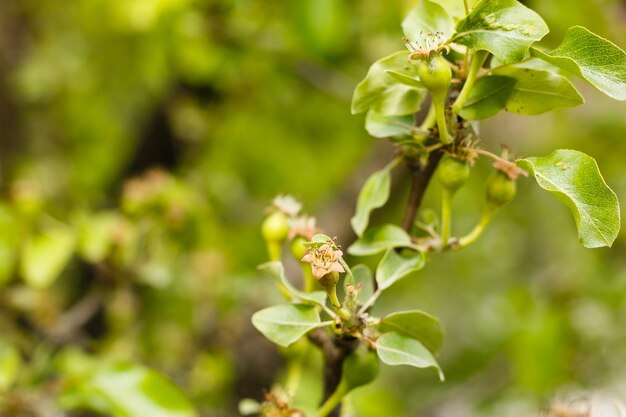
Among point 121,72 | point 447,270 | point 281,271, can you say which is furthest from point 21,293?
point 447,270

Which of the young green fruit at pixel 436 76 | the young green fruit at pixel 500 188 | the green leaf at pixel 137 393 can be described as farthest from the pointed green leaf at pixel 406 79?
the green leaf at pixel 137 393

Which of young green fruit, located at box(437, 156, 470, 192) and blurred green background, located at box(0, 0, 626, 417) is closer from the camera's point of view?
young green fruit, located at box(437, 156, 470, 192)

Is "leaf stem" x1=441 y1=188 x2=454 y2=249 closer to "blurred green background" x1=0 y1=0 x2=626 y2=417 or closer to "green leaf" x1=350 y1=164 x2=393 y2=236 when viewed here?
"green leaf" x1=350 y1=164 x2=393 y2=236

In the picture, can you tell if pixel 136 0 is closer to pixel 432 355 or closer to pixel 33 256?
pixel 33 256

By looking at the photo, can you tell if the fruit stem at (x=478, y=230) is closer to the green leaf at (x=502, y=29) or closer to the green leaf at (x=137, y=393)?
the green leaf at (x=502, y=29)

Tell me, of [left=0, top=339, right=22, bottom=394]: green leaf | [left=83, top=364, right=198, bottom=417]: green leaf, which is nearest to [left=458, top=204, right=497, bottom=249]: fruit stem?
[left=83, top=364, right=198, bottom=417]: green leaf

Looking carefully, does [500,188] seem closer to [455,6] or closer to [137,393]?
[455,6]

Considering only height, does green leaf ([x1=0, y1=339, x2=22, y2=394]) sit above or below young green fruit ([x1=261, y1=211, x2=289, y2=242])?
above
